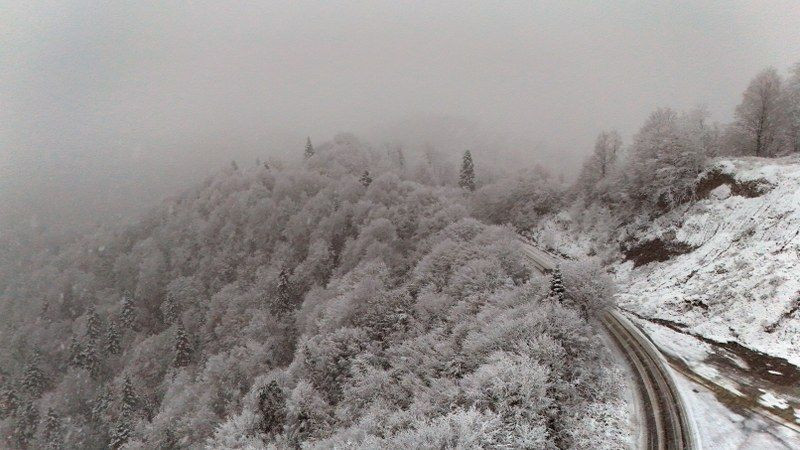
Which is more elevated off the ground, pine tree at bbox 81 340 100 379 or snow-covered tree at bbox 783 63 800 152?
snow-covered tree at bbox 783 63 800 152

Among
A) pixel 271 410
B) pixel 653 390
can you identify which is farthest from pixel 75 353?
pixel 653 390

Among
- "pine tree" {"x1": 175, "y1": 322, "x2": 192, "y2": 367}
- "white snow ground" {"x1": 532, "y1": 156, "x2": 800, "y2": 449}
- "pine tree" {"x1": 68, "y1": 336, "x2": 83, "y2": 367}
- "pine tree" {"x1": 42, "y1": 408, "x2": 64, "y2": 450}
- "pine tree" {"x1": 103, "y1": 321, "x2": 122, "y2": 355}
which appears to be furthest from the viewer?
"pine tree" {"x1": 103, "y1": 321, "x2": 122, "y2": 355}

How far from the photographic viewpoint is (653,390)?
2684cm

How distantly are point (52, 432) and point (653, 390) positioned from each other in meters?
105

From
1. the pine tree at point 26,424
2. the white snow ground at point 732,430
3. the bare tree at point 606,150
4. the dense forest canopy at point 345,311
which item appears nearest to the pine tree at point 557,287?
the dense forest canopy at point 345,311

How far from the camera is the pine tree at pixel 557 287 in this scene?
105 feet

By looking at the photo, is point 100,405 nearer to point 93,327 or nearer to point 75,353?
point 75,353

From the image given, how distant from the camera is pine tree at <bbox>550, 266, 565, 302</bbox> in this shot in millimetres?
32125

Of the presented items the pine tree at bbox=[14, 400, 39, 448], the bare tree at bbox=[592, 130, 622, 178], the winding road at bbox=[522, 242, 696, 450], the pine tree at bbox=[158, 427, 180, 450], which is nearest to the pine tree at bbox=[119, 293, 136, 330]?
the pine tree at bbox=[14, 400, 39, 448]

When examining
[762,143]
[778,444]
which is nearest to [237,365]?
[778,444]

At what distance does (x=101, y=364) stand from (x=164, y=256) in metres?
33.7

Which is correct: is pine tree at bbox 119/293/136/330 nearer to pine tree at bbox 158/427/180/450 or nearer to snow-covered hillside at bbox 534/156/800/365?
pine tree at bbox 158/427/180/450

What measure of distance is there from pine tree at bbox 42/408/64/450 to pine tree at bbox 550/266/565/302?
9913 cm

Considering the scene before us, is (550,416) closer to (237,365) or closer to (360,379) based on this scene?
(360,379)
